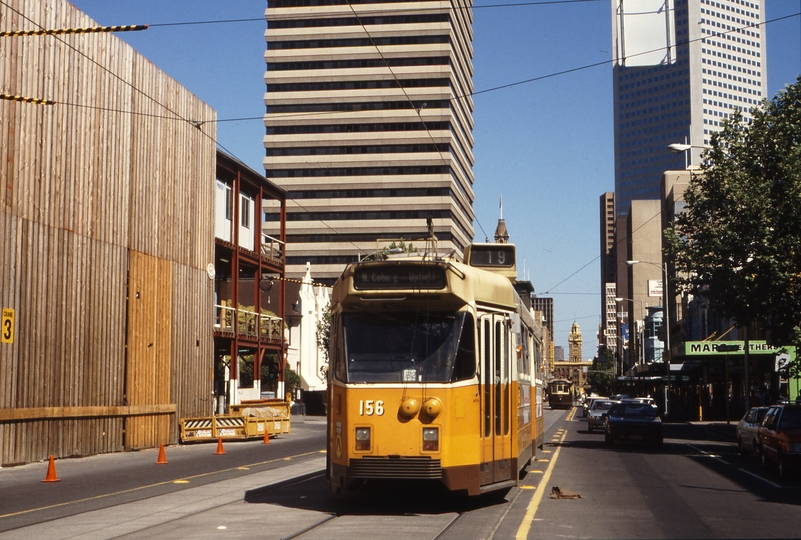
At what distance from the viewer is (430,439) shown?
1195 centimetres

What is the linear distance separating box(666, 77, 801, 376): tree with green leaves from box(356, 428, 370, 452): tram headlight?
18.3 m

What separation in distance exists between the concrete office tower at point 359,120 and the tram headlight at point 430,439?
104 meters

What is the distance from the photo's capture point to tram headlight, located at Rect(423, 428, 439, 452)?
470 inches

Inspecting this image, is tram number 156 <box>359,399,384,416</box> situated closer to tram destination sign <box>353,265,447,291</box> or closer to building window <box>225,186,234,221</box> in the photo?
tram destination sign <box>353,265,447,291</box>

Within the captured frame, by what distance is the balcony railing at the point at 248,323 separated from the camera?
131 ft

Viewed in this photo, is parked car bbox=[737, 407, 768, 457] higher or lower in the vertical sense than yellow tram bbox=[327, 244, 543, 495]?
lower

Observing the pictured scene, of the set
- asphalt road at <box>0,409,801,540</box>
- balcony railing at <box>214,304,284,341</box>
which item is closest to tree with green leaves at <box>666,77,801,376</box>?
asphalt road at <box>0,409,801,540</box>

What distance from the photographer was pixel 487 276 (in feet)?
44.2

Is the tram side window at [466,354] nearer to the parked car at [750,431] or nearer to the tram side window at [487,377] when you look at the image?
the tram side window at [487,377]

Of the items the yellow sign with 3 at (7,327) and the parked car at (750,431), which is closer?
the yellow sign with 3 at (7,327)

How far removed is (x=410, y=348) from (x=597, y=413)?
32.1 meters

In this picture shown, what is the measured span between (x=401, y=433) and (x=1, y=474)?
12.4 m

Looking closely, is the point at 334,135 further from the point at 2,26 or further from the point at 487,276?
the point at 487,276

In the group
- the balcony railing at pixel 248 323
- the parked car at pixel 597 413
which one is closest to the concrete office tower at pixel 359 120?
the balcony railing at pixel 248 323
